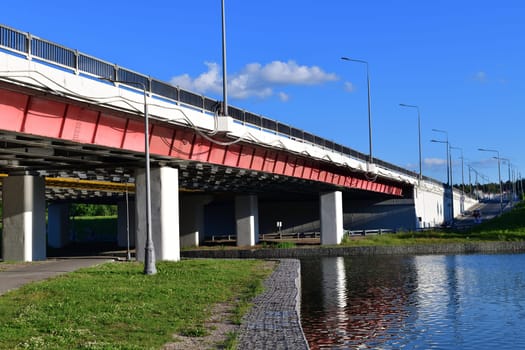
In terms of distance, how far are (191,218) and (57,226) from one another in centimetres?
2316

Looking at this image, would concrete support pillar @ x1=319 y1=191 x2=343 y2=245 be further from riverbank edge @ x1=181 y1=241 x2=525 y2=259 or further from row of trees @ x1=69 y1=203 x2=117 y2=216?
row of trees @ x1=69 y1=203 x2=117 y2=216

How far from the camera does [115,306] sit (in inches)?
808

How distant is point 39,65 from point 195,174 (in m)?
28.3

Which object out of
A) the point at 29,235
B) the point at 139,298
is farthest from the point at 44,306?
the point at 29,235

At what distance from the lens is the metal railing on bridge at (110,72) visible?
80.0 feet

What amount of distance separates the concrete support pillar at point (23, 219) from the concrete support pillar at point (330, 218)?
37.0m

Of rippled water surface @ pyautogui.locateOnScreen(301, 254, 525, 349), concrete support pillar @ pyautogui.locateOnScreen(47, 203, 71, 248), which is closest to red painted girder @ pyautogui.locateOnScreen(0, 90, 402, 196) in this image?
rippled water surface @ pyautogui.locateOnScreen(301, 254, 525, 349)

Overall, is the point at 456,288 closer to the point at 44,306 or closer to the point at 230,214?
the point at 44,306

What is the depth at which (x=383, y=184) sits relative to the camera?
83438 millimetres

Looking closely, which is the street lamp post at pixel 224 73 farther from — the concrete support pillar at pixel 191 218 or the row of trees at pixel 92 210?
the row of trees at pixel 92 210

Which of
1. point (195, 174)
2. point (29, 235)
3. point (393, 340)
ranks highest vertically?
point (195, 174)

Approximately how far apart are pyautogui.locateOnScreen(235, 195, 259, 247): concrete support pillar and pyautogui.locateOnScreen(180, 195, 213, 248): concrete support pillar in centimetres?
510

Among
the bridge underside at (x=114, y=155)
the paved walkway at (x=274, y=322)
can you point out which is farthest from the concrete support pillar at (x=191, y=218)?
the paved walkway at (x=274, y=322)

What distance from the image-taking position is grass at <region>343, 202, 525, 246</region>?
69.8 m
